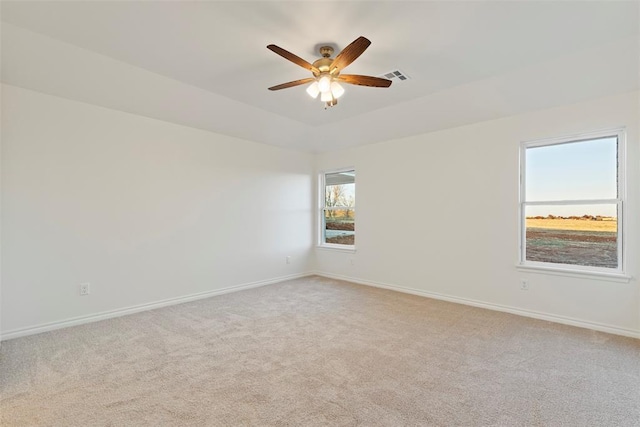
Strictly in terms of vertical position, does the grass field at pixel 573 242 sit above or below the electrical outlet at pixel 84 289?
above

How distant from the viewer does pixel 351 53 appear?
7.41 ft

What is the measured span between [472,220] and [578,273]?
1233mm

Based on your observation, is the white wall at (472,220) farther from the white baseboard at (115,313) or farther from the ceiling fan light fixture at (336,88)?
the ceiling fan light fixture at (336,88)

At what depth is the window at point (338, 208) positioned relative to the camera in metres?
5.69

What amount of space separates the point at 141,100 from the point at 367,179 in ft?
11.4

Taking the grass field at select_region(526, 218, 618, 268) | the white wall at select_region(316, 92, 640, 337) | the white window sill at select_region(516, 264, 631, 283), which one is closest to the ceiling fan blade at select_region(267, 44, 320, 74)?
the white wall at select_region(316, 92, 640, 337)

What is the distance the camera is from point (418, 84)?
11.2ft

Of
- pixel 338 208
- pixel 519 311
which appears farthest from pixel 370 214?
pixel 519 311

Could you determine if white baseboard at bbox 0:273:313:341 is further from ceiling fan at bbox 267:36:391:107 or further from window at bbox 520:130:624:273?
window at bbox 520:130:624:273

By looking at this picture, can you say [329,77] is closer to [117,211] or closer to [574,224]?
[117,211]

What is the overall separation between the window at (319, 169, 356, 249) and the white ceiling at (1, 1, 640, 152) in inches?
77.2

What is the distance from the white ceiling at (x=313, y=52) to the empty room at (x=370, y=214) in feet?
0.07

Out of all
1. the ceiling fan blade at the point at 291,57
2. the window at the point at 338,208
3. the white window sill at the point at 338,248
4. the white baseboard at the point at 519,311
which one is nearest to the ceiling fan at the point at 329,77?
the ceiling fan blade at the point at 291,57

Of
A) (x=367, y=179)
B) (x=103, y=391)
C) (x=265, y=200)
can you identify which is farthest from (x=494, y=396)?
(x=265, y=200)
